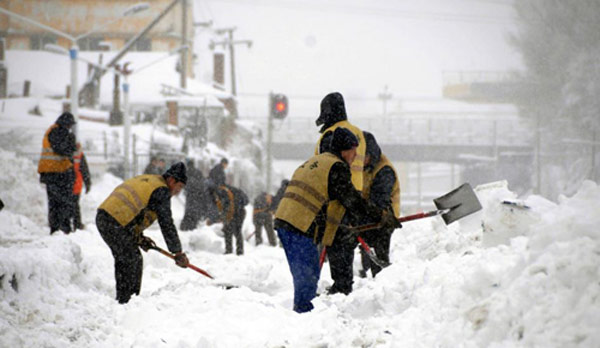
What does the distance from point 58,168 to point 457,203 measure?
5331 millimetres

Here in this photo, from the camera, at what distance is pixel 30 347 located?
11.9 ft

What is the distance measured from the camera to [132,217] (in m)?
5.28

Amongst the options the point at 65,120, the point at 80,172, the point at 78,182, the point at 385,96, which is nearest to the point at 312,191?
the point at 65,120

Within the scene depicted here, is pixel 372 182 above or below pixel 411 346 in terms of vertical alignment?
above

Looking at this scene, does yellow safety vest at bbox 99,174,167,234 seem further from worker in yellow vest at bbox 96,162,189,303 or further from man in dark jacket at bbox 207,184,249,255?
man in dark jacket at bbox 207,184,249,255

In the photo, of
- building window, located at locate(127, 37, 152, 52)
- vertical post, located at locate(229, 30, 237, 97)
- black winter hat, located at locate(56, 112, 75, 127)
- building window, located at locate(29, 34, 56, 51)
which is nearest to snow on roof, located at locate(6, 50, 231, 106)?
building window, located at locate(127, 37, 152, 52)

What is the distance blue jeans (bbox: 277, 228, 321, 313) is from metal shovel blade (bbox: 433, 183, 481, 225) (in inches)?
51.7

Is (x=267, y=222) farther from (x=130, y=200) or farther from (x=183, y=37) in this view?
(x=183, y=37)

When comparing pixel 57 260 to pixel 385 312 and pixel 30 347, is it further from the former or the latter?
pixel 385 312

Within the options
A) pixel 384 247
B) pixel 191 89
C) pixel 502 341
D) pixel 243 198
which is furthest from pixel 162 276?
pixel 191 89

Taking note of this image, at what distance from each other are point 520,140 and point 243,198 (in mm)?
34323

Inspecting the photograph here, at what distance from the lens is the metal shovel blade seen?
5219mm

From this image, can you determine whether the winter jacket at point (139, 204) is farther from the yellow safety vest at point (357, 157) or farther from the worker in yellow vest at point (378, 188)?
the worker in yellow vest at point (378, 188)

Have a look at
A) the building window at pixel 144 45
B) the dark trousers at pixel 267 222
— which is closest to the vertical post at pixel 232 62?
the building window at pixel 144 45
